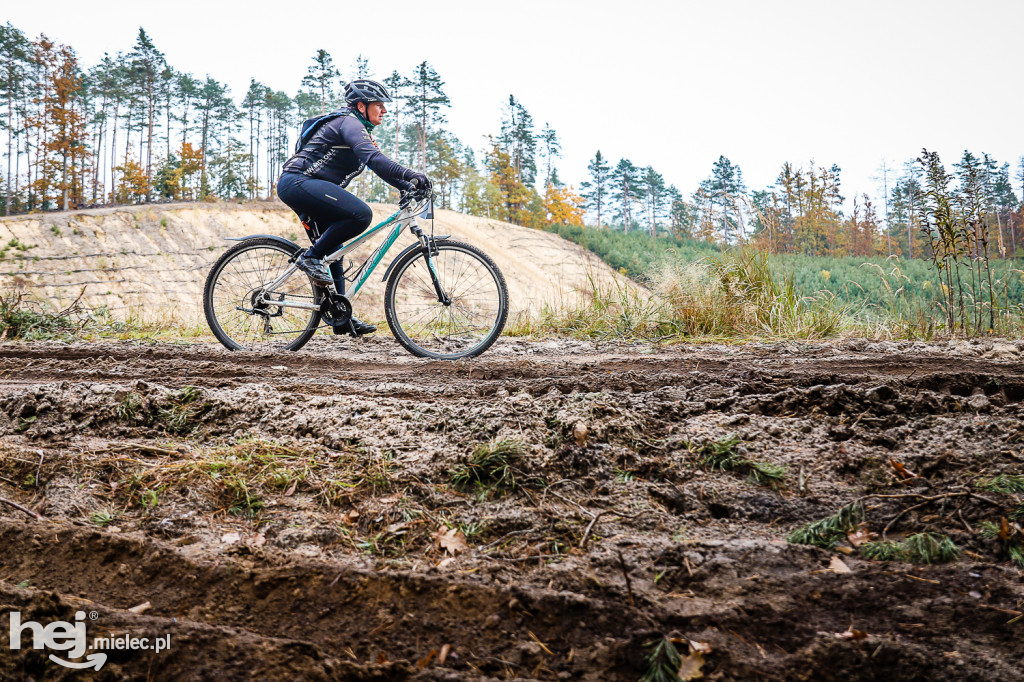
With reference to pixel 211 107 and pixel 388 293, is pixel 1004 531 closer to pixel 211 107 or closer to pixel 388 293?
pixel 388 293

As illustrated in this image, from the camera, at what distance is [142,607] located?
6.31 ft

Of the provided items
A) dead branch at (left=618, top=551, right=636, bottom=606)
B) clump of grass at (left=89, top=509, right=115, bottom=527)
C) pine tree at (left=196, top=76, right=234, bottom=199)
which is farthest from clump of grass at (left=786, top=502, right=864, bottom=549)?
pine tree at (left=196, top=76, right=234, bottom=199)

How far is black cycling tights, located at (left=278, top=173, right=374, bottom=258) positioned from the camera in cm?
510

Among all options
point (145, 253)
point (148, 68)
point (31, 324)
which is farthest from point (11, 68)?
point (31, 324)

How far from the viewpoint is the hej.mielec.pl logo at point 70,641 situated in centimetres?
161

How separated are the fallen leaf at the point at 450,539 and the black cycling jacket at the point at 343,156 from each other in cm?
342

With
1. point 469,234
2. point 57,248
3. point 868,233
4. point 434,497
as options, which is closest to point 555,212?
point 469,234

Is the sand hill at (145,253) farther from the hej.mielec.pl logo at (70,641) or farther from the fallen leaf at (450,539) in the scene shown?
the hej.mielec.pl logo at (70,641)

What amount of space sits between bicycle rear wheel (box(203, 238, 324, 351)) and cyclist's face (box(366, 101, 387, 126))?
1.30m

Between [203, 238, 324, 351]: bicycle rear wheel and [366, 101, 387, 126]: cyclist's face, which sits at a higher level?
[366, 101, 387, 126]: cyclist's face

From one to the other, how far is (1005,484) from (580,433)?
5.34 feet

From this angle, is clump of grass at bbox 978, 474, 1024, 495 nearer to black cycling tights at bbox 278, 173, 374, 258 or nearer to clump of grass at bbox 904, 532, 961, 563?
clump of grass at bbox 904, 532, 961, 563

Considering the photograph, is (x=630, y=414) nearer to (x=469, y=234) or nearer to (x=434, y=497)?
(x=434, y=497)

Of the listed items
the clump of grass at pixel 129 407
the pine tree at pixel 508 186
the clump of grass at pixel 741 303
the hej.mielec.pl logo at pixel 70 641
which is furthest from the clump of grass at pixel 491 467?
the pine tree at pixel 508 186
